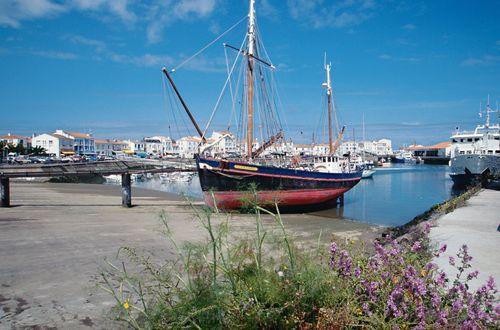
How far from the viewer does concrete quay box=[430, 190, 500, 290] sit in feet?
21.3

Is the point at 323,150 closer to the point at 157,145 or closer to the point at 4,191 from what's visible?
the point at 157,145

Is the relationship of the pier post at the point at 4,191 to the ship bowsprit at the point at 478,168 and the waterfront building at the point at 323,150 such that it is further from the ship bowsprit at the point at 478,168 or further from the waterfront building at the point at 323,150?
the ship bowsprit at the point at 478,168

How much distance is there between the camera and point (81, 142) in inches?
4609

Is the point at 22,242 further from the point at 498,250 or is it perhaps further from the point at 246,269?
the point at 498,250

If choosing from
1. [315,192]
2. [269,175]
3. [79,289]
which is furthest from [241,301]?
[315,192]

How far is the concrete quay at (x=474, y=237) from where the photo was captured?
6.49 metres

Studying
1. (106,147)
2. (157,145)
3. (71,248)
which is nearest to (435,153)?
(157,145)

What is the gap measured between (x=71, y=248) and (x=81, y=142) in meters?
119

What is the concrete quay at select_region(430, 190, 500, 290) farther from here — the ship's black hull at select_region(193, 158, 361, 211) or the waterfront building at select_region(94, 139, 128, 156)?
the waterfront building at select_region(94, 139, 128, 156)

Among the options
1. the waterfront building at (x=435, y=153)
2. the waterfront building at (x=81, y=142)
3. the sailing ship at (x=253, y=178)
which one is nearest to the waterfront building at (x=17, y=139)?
the waterfront building at (x=81, y=142)

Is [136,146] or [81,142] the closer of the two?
[81,142]

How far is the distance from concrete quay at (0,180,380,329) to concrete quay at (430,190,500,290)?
11.4ft

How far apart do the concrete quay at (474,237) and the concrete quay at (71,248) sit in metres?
3.49

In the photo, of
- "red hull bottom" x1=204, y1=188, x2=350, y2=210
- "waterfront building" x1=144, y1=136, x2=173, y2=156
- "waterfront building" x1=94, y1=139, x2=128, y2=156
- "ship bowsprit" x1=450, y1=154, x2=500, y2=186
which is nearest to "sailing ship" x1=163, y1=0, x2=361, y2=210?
"red hull bottom" x1=204, y1=188, x2=350, y2=210
